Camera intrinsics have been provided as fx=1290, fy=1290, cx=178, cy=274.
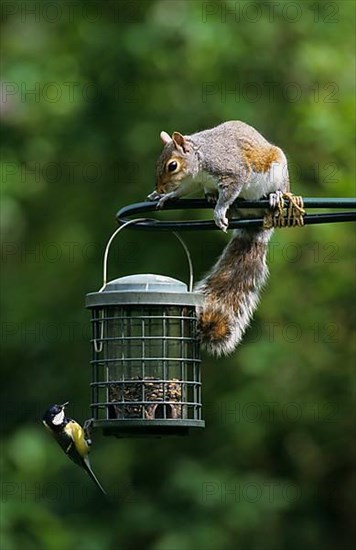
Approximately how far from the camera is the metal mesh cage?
3.24 m

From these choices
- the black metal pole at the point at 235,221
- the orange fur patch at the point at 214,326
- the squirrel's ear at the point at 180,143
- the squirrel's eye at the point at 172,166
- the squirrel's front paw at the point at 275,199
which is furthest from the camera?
the squirrel's ear at the point at 180,143

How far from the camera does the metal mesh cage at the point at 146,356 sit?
3.24 meters

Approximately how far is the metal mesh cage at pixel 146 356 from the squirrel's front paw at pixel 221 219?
0.67 feet

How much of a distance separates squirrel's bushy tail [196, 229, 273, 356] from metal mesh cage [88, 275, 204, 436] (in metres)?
0.06

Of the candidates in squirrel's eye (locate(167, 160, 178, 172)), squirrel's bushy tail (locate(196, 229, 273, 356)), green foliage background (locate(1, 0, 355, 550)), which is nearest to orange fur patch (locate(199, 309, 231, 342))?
squirrel's bushy tail (locate(196, 229, 273, 356))

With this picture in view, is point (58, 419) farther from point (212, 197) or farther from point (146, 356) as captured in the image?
point (212, 197)

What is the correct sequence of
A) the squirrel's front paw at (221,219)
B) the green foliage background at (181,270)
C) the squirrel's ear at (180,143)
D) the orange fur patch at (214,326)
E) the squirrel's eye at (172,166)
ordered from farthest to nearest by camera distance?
1. the green foliage background at (181,270)
2. the squirrel's ear at (180,143)
3. the squirrel's eye at (172,166)
4. the orange fur patch at (214,326)
5. the squirrel's front paw at (221,219)

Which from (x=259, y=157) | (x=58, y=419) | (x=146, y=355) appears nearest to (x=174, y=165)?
(x=259, y=157)

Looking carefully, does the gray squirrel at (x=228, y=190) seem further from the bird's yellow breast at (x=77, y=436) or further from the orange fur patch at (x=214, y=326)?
the bird's yellow breast at (x=77, y=436)

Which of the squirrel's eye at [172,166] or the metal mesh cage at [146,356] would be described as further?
the squirrel's eye at [172,166]

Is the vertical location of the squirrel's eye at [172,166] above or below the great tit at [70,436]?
above

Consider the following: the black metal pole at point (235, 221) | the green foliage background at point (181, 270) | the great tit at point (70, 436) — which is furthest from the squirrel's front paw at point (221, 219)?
the green foliage background at point (181, 270)

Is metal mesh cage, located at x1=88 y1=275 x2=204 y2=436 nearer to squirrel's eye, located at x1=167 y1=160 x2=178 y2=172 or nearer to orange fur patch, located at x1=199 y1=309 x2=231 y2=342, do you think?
orange fur patch, located at x1=199 y1=309 x2=231 y2=342

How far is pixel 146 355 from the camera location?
3.46 metres
